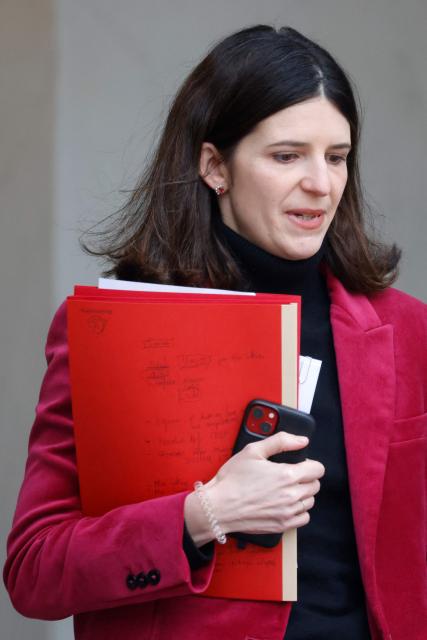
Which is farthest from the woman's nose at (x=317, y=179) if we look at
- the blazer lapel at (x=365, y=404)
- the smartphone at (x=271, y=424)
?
the smartphone at (x=271, y=424)

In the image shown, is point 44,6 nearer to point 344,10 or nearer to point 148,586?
point 344,10

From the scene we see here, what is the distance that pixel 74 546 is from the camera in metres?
1.51

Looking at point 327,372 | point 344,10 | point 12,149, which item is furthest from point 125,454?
point 344,10

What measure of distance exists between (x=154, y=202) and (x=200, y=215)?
0.10 meters

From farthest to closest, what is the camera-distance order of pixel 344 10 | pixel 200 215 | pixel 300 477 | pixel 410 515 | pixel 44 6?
pixel 344 10
pixel 44 6
pixel 200 215
pixel 410 515
pixel 300 477

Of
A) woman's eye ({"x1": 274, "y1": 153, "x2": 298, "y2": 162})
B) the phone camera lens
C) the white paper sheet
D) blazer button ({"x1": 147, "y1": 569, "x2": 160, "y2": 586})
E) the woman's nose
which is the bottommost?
blazer button ({"x1": 147, "y1": 569, "x2": 160, "y2": 586})

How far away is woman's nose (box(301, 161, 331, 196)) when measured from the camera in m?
1.64

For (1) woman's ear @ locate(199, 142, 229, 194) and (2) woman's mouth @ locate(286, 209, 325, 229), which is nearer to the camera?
(2) woman's mouth @ locate(286, 209, 325, 229)

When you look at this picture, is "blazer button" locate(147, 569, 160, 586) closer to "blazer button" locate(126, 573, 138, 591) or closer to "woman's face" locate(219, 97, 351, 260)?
"blazer button" locate(126, 573, 138, 591)

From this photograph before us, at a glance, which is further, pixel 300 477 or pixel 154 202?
pixel 154 202

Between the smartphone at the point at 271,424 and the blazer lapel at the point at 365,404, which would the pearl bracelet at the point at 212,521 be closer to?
the smartphone at the point at 271,424

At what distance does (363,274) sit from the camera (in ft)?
6.10

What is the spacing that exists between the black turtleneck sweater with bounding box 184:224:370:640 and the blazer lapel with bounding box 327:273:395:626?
0.03 meters

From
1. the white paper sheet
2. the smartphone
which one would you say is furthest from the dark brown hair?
the smartphone
